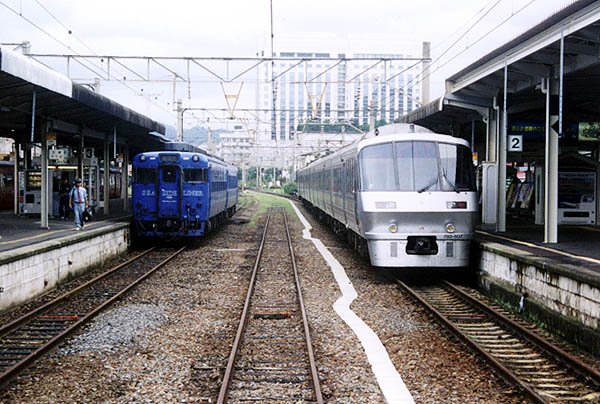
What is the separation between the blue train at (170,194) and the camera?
53.5 ft

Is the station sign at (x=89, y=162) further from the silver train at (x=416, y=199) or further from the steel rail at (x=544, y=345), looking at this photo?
the steel rail at (x=544, y=345)

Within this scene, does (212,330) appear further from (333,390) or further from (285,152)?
(285,152)

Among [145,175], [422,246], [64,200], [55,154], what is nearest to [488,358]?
[422,246]

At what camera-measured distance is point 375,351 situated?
6.75m

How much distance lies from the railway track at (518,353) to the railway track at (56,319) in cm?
477

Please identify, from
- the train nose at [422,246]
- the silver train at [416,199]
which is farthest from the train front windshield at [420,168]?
the train nose at [422,246]

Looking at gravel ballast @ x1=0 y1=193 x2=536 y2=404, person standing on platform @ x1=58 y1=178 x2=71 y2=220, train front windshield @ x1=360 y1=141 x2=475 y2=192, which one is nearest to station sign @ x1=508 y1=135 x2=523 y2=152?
train front windshield @ x1=360 y1=141 x2=475 y2=192

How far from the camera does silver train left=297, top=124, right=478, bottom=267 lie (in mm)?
10500

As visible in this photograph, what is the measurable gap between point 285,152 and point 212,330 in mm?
55149

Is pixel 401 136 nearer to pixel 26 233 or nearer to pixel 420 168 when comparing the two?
pixel 420 168

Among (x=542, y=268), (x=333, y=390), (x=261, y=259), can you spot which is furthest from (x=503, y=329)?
(x=261, y=259)

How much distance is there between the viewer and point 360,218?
11398 mm

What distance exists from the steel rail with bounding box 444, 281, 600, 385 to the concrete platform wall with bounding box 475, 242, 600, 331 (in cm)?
56

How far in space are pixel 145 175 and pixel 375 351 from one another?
36.8 ft
